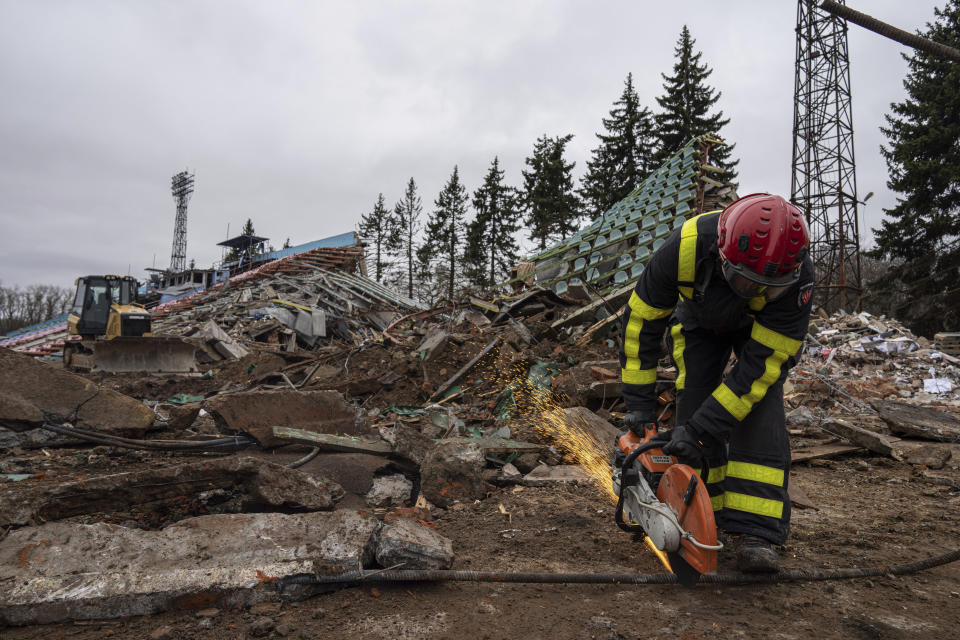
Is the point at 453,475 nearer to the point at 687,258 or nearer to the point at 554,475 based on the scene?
the point at 554,475

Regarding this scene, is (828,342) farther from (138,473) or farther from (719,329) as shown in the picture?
(138,473)

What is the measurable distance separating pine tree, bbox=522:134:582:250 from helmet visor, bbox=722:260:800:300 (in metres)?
26.3

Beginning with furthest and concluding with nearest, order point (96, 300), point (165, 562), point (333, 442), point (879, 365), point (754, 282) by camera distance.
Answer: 1. point (96, 300)
2. point (879, 365)
3. point (333, 442)
4. point (754, 282)
5. point (165, 562)

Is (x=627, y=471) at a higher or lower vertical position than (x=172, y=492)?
higher

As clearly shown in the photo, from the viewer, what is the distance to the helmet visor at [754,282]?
84.5 inches

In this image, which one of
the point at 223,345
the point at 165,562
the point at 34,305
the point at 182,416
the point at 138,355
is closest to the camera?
the point at 165,562

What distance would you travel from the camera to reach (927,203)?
1952 centimetres

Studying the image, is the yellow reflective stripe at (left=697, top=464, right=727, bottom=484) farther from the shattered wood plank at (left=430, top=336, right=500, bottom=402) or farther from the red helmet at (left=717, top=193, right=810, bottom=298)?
the shattered wood plank at (left=430, top=336, right=500, bottom=402)

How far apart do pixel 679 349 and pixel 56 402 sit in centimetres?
512

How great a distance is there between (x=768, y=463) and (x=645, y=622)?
105 cm

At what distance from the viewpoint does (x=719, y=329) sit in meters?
2.62

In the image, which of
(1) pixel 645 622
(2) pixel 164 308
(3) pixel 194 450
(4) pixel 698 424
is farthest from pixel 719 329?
(2) pixel 164 308

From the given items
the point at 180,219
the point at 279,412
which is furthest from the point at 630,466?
the point at 180,219

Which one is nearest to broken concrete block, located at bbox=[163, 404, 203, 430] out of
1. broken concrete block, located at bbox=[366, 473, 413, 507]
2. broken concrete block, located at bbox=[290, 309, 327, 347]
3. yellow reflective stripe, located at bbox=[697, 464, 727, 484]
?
broken concrete block, located at bbox=[366, 473, 413, 507]
